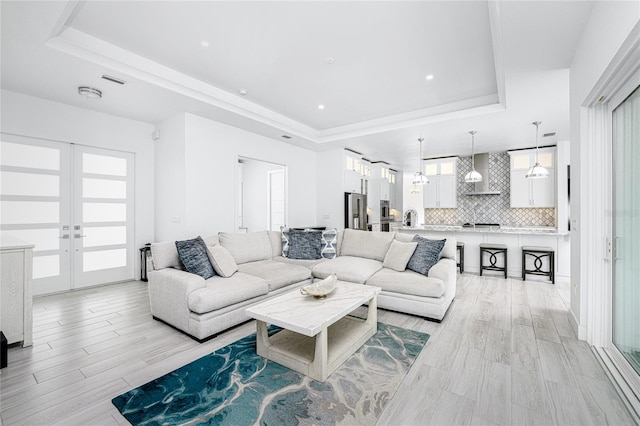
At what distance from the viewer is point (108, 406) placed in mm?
1806

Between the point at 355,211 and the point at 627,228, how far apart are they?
196 inches

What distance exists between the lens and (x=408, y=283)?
335 cm

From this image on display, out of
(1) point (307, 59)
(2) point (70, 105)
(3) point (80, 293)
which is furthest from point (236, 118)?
(3) point (80, 293)

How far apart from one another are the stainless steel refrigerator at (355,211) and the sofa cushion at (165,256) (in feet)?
13.3

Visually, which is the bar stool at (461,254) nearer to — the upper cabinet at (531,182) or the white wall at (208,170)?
the upper cabinet at (531,182)

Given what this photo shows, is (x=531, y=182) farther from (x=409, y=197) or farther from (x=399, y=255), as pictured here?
(x=399, y=255)

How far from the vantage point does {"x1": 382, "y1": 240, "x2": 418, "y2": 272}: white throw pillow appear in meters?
3.80

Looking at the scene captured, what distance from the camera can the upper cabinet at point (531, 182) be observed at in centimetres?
632

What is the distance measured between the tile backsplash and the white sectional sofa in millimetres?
4209

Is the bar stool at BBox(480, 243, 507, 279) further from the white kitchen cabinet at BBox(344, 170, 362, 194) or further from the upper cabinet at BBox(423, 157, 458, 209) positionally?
the white kitchen cabinet at BBox(344, 170, 362, 194)

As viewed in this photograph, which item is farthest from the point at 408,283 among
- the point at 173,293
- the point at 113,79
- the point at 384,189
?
the point at 384,189

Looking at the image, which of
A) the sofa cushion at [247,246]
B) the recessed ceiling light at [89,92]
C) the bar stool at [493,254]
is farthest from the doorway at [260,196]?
the bar stool at [493,254]

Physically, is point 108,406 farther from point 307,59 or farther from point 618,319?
point 618,319

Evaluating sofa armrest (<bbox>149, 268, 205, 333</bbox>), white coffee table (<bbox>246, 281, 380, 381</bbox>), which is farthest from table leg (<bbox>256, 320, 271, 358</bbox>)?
sofa armrest (<bbox>149, 268, 205, 333</bbox>)
